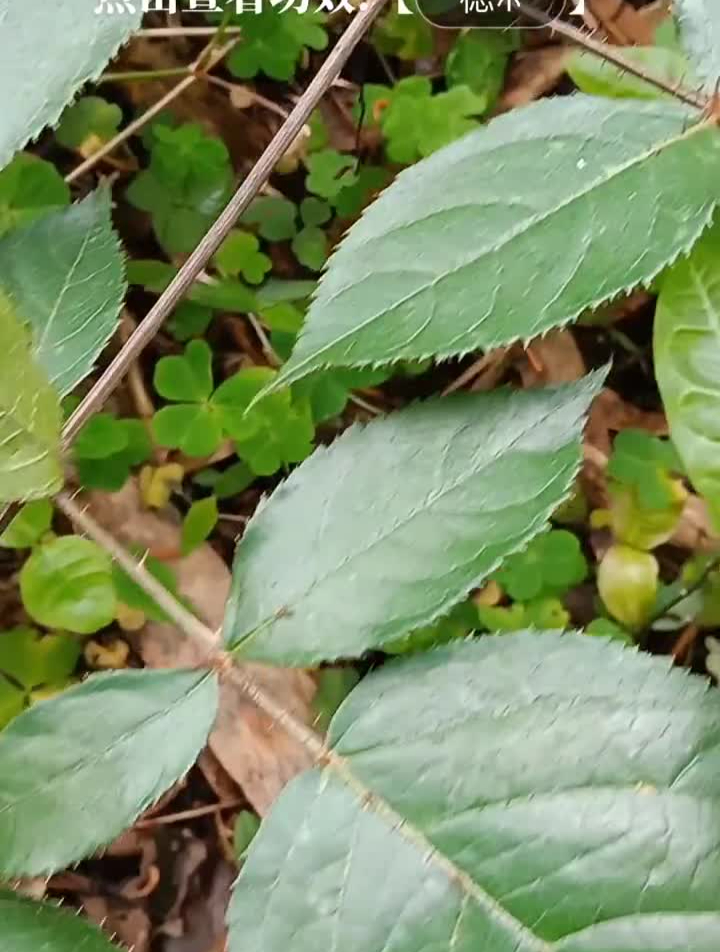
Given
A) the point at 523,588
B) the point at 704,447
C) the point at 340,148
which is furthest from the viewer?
the point at 340,148

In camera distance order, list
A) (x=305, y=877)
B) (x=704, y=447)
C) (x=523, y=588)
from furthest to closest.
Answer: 1. (x=523, y=588)
2. (x=704, y=447)
3. (x=305, y=877)

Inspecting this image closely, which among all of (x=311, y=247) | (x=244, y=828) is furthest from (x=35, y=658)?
(x=311, y=247)

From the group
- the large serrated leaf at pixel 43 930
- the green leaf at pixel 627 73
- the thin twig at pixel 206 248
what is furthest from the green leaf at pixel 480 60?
the large serrated leaf at pixel 43 930

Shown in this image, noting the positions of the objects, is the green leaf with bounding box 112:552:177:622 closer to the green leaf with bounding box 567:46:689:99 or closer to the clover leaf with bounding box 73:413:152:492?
the clover leaf with bounding box 73:413:152:492

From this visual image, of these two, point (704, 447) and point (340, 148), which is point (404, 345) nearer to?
point (704, 447)

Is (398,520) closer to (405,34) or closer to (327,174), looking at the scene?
(327,174)

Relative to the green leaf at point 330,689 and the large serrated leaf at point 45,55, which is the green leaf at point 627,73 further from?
the green leaf at point 330,689

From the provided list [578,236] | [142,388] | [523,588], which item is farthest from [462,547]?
[142,388]
